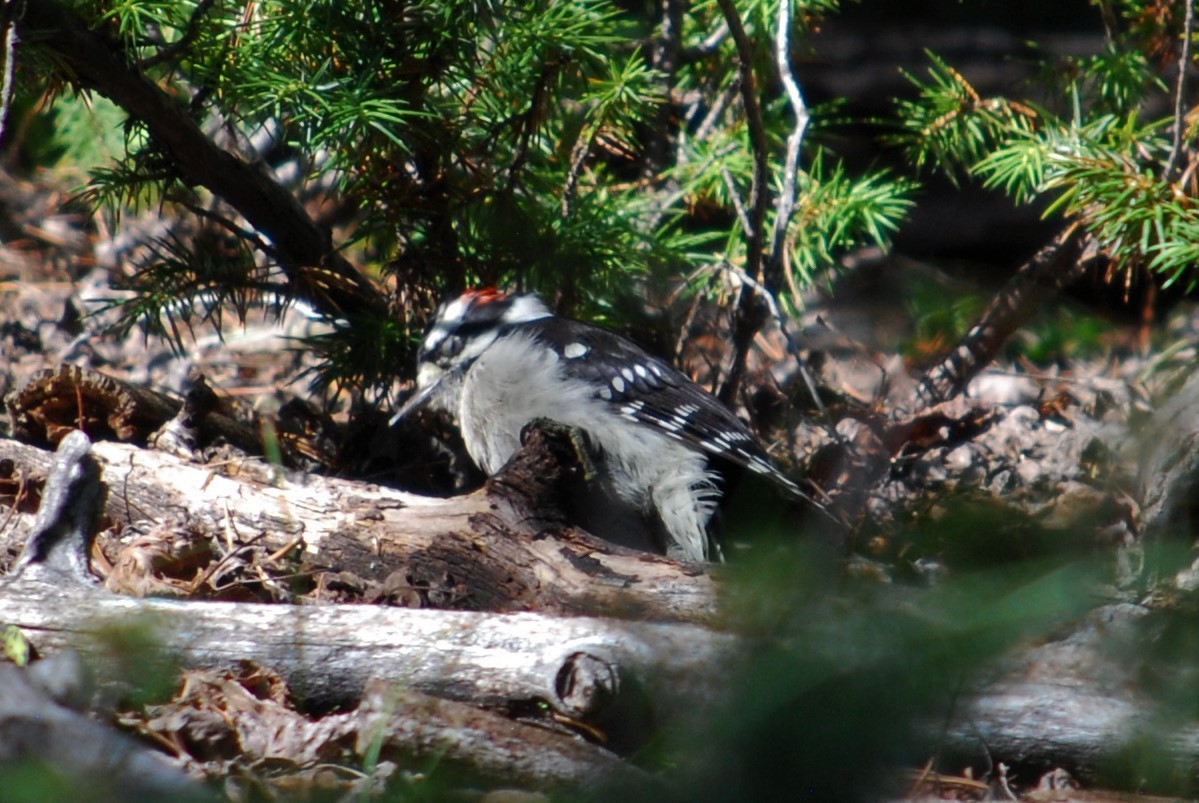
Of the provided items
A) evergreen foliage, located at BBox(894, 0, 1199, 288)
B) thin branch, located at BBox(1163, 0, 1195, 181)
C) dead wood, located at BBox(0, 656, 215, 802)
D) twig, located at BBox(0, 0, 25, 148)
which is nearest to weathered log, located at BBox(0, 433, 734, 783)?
dead wood, located at BBox(0, 656, 215, 802)

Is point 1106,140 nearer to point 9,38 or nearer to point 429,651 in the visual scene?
point 429,651

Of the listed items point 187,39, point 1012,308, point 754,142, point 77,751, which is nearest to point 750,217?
point 754,142

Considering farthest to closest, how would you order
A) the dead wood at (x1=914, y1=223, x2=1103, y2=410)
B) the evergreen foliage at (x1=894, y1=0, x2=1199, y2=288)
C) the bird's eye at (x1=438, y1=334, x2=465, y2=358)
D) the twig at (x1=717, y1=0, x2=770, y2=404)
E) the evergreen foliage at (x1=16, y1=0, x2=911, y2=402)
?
the dead wood at (x1=914, y1=223, x2=1103, y2=410), the bird's eye at (x1=438, y1=334, x2=465, y2=358), the twig at (x1=717, y1=0, x2=770, y2=404), the evergreen foliage at (x1=894, y1=0, x2=1199, y2=288), the evergreen foliage at (x1=16, y1=0, x2=911, y2=402)

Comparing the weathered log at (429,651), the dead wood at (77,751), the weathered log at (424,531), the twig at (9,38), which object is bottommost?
the dead wood at (77,751)

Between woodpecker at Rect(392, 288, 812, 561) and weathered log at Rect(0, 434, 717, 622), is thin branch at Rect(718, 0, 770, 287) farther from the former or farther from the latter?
weathered log at Rect(0, 434, 717, 622)

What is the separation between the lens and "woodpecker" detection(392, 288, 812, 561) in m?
3.99

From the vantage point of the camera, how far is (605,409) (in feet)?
13.3

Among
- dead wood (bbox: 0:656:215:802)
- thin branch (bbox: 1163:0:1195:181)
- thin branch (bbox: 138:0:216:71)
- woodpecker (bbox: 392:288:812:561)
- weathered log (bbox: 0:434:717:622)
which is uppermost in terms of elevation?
thin branch (bbox: 1163:0:1195:181)

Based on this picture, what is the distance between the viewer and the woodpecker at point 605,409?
3.99 metres

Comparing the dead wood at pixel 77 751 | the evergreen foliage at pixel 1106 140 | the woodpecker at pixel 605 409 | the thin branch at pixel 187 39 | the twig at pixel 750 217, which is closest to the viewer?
the dead wood at pixel 77 751

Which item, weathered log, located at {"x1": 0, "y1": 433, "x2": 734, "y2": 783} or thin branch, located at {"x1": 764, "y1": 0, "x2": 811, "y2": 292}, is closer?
Result: weathered log, located at {"x1": 0, "y1": 433, "x2": 734, "y2": 783}

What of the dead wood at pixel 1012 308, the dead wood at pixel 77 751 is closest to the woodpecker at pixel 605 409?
the dead wood at pixel 1012 308

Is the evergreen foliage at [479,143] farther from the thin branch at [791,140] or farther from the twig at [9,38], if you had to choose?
the twig at [9,38]

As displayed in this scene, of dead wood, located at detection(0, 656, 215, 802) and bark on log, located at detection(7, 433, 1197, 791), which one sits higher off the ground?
bark on log, located at detection(7, 433, 1197, 791)
